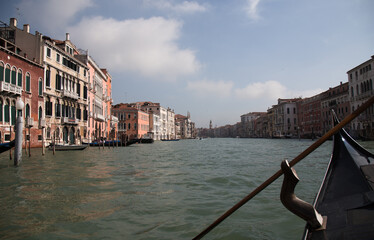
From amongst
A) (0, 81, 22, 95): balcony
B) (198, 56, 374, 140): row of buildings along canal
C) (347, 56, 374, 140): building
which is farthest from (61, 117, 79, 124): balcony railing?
(347, 56, 374, 140): building

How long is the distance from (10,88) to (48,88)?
3.71 meters

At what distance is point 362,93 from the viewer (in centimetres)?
2533

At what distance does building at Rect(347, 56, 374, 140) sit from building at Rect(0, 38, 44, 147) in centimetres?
2463

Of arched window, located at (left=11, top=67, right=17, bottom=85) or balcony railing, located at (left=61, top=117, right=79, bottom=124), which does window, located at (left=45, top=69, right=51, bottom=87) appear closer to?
balcony railing, located at (left=61, top=117, right=79, bottom=124)

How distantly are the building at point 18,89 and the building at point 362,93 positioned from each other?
24.6 meters

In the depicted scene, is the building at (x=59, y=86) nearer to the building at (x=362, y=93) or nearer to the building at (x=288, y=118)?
the building at (x=362, y=93)

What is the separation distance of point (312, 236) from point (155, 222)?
1.58 meters

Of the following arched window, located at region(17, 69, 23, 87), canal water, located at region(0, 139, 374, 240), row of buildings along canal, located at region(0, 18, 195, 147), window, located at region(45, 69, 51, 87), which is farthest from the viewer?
window, located at region(45, 69, 51, 87)

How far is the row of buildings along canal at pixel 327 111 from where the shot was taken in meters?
24.4

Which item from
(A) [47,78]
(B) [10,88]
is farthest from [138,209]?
(A) [47,78]

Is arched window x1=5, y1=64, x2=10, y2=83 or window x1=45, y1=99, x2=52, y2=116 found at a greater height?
arched window x1=5, y1=64, x2=10, y2=83

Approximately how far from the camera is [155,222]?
2832 mm

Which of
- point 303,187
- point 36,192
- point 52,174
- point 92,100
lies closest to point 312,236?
point 303,187

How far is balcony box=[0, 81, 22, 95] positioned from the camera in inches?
471
